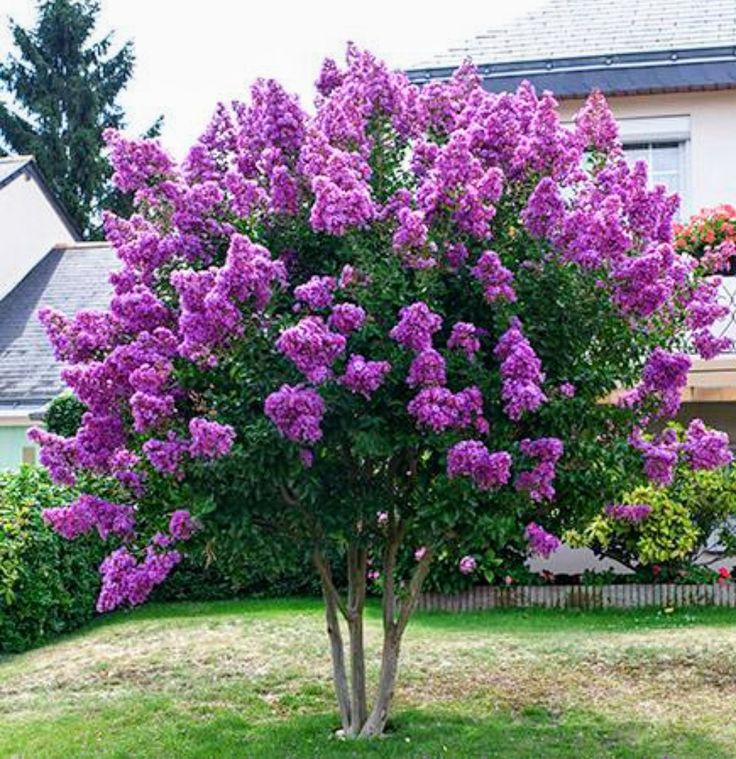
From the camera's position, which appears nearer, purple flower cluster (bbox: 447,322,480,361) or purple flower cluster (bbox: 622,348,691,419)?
purple flower cluster (bbox: 447,322,480,361)

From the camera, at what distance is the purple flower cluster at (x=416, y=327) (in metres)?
6.20

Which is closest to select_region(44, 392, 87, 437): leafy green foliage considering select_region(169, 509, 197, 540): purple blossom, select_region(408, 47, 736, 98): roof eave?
select_region(408, 47, 736, 98): roof eave

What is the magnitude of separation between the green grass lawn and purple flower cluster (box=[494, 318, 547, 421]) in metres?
2.28

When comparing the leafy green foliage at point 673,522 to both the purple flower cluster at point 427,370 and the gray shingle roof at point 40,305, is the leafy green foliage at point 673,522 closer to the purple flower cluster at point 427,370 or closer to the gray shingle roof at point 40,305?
the purple flower cluster at point 427,370

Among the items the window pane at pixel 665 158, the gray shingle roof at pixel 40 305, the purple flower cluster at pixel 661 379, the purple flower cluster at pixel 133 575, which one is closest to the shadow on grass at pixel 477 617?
the purple flower cluster at pixel 661 379

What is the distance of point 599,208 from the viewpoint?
23.0 ft

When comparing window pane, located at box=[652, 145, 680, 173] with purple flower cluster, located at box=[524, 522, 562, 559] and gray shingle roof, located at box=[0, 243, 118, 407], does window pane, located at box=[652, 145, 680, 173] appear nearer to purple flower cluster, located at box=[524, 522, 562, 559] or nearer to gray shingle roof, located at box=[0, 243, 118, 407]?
gray shingle roof, located at box=[0, 243, 118, 407]

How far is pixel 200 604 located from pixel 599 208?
828cm

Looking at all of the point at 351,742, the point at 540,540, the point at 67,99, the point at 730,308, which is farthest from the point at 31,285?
the point at 540,540

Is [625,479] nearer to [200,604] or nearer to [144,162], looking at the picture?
[144,162]

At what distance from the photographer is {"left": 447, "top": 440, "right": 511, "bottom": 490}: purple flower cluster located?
6.17 m

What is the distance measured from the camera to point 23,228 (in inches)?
904

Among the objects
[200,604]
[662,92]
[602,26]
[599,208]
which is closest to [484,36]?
[602,26]

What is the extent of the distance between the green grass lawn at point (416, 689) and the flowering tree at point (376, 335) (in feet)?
2.44
